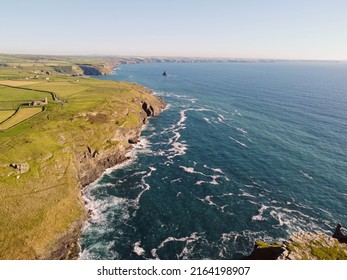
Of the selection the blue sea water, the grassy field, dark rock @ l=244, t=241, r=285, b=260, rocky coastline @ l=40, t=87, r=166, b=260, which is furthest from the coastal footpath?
dark rock @ l=244, t=241, r=285, b=260

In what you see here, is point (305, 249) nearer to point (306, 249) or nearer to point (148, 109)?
point (306, 249)

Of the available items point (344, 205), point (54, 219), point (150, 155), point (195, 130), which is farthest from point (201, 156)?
point (54, 219)

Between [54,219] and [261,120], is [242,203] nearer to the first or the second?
[54,219]

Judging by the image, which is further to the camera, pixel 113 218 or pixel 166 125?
pixel 166 125

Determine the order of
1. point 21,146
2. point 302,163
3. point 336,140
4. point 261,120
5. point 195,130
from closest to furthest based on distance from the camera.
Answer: point 21,146
point 302,163
point 336,140
point 195,130
point 261,120

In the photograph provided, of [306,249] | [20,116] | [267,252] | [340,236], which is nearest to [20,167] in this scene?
[20,116]

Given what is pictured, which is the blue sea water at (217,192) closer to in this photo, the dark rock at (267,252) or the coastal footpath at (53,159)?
the coastal footpath at (53,159)

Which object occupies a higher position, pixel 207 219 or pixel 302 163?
pixel 302 163

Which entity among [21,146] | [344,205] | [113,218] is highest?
[21,146]

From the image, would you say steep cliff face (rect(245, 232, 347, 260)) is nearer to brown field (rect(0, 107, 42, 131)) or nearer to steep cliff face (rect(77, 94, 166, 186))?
steep cliff face (rect(77, 94, 166, 186))
